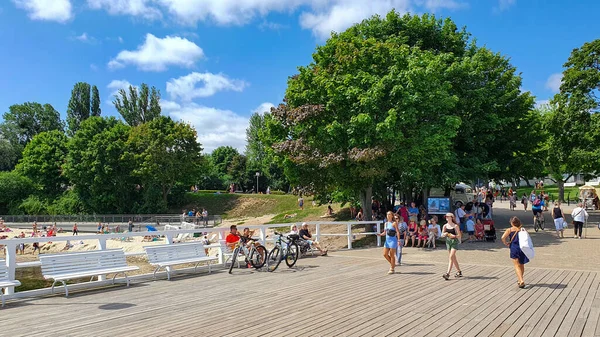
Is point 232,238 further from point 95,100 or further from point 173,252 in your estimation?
point 95,100

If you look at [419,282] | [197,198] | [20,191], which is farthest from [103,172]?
[419,282]

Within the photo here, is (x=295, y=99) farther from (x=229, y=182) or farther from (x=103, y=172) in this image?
(x=229, y=182)

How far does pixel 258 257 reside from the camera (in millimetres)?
12031

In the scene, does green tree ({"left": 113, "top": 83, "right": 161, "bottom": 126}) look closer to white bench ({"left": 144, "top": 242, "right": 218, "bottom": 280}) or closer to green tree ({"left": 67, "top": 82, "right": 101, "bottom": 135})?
green tree ({"left": 67, "top": 82, "right": 101, "bottom": 135})

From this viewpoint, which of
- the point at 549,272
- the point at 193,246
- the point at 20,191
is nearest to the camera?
the point at 549,272

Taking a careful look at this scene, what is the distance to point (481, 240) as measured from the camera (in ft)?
63.2

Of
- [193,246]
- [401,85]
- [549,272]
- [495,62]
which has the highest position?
[495,62]

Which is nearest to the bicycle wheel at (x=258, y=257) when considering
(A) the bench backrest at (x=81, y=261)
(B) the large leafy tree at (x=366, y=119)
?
(A) the bench backrest at (x=81, y=261)

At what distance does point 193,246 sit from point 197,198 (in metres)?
48.9

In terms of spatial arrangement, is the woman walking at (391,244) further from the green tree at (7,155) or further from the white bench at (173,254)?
the green tree at (7,155)

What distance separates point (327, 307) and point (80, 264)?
538 centimetres

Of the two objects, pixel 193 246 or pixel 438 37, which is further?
pixel 438 37

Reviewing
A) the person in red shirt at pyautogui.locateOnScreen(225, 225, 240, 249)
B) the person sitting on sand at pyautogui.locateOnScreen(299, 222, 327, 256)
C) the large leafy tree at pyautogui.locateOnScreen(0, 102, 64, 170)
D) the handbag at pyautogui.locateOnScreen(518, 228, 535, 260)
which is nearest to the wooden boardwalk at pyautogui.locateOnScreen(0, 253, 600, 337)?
the handbag at pyautogui.locateOnScreen(518, 228, 535, 260)

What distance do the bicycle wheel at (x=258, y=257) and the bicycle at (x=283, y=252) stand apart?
188 millimetres
